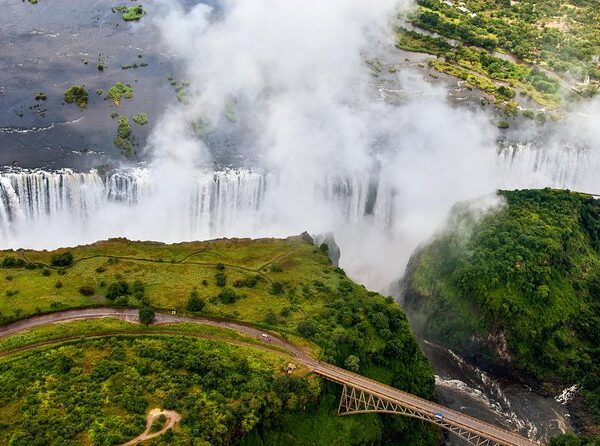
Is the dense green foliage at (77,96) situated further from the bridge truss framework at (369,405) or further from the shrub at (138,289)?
the bridge truss framework at (369,405)

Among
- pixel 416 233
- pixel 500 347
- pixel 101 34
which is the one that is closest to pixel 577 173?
pixel 416 233

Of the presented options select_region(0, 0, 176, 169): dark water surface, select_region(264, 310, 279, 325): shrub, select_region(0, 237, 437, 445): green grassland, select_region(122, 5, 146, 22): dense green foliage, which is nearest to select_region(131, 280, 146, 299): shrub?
select_region(0, 237, 437, 445): green grassland

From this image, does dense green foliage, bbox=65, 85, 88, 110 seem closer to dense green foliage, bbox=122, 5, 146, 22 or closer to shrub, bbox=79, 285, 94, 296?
dense green foliage, bbox=122, 5, 146, 22

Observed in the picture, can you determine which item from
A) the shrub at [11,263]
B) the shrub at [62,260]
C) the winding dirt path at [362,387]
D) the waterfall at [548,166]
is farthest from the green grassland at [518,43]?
the shrub at [11,263]

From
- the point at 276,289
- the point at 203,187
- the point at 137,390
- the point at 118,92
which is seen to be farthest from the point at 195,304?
the point at 118,92

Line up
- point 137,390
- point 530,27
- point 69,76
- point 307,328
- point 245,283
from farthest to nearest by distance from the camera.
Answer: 1. point 530,27
2. point 69,76
3. point 245,283
4. point 307,328
5. point 137,390

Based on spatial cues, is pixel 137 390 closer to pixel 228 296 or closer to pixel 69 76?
pixel 228 296

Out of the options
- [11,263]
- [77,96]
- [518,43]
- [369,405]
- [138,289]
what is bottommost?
[369,405]

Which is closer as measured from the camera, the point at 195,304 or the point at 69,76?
the point at 195,304

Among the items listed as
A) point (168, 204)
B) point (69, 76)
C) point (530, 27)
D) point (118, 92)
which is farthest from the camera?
point (530, 27)
